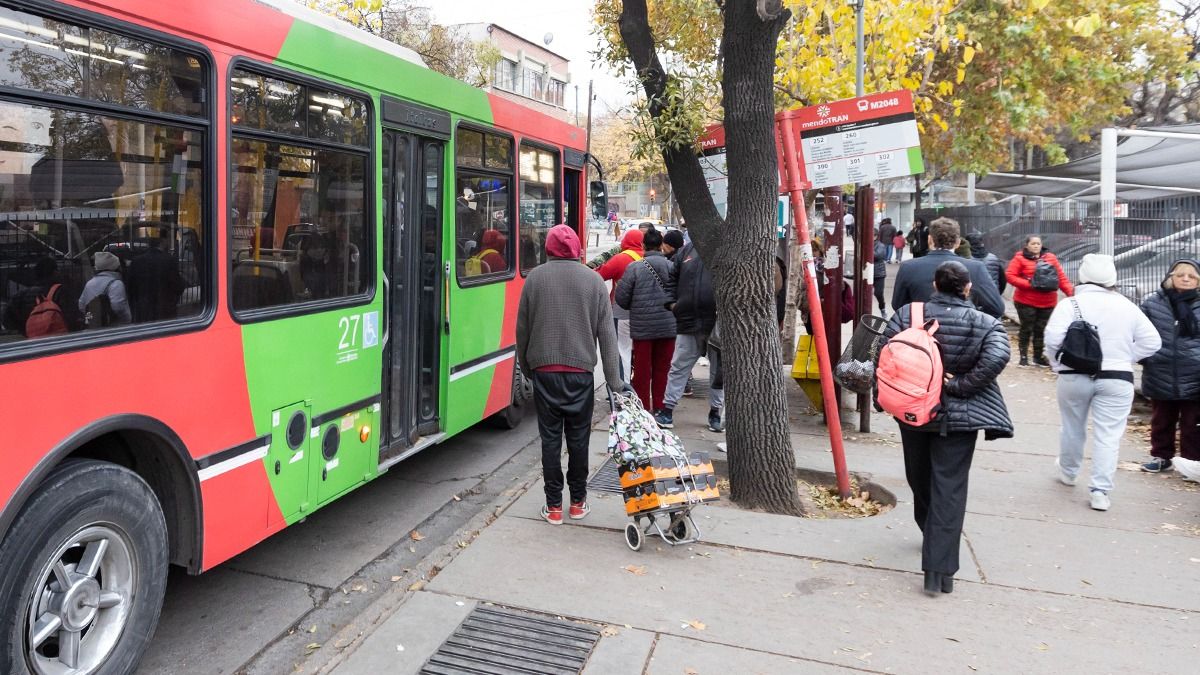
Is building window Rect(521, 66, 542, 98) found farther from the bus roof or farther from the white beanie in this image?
the white beanie

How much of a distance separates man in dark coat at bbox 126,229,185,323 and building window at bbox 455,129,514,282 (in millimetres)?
2981

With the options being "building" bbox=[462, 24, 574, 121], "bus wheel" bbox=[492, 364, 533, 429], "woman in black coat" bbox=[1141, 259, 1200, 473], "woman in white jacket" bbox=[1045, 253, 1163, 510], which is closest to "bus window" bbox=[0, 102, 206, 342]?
"bus wheel" bbox=[492, 364, 533, 429]

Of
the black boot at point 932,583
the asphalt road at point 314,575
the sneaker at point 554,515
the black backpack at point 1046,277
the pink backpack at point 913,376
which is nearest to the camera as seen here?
the asphalt road at point 314,575

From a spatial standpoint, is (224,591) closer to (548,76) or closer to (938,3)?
(938,3)

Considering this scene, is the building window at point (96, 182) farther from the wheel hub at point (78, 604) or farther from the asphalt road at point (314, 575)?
the asphalt road at point (314, 575)

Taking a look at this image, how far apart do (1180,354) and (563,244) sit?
184 inches

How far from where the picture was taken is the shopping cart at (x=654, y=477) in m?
5.16

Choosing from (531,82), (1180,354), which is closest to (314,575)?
(1180,354)

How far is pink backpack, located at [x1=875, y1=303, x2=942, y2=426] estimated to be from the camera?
463 centimetres

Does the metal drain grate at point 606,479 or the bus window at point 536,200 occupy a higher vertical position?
the bus window at point 536,200

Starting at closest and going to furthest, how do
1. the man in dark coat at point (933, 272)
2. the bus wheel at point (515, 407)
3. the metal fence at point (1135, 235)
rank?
the man in dark coat at point (933, 272) → the bus wheel at point (515, 407) → the metal fence at point (1135, 235)

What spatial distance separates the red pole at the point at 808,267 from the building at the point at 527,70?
44725 mm

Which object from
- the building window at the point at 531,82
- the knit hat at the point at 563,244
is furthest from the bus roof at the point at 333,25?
the building window at the point at 531,82

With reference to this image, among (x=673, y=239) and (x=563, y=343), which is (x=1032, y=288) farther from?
(x=563, y=343)
